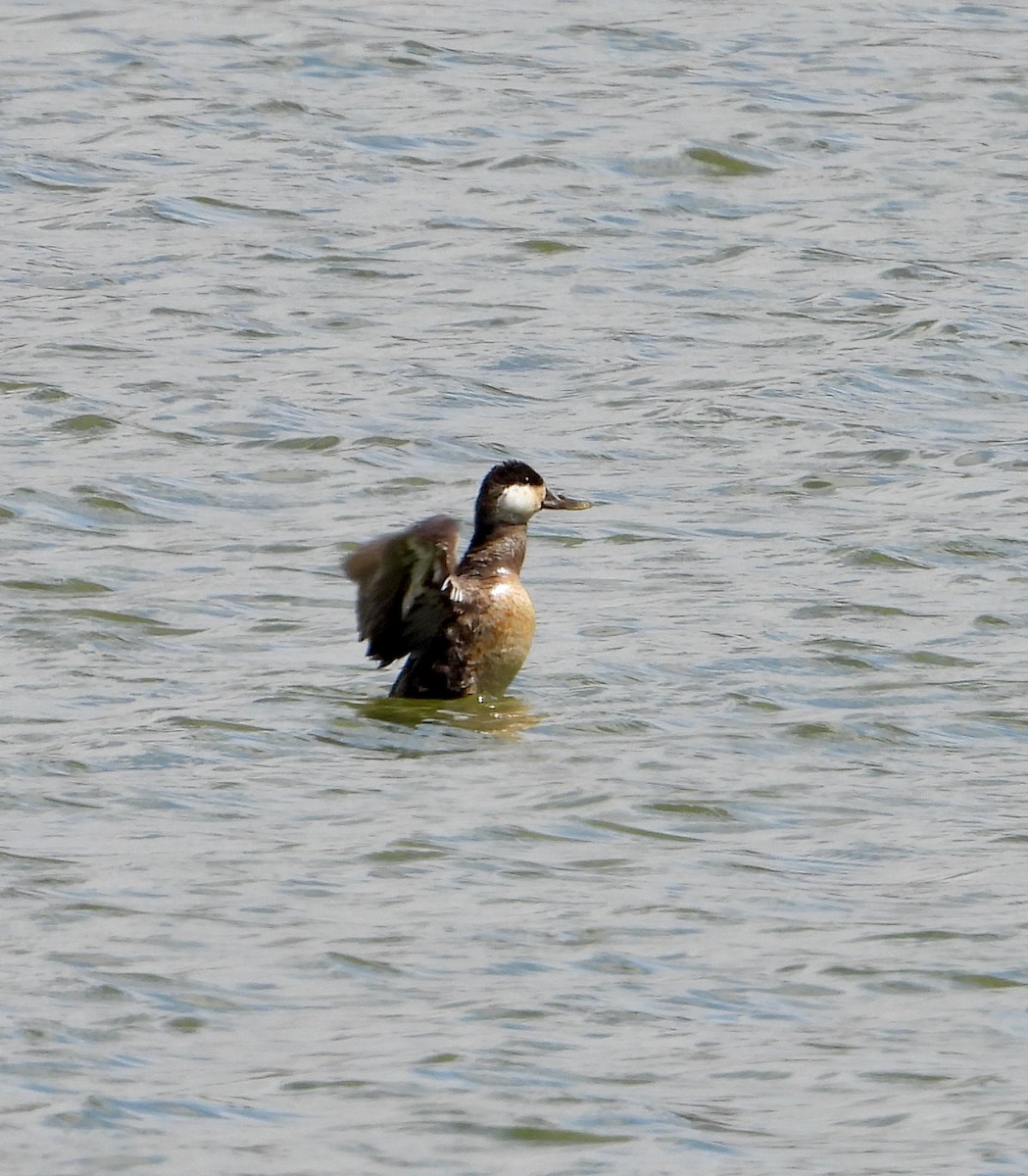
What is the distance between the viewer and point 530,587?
11.6 meters

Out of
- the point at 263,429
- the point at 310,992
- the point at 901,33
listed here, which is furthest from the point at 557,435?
the point at 901,33

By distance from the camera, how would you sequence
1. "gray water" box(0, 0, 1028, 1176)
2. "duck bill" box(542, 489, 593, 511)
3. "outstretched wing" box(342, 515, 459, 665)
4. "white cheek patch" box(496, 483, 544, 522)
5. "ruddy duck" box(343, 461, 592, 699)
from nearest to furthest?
"gray water" box(0, 0, 1028, 1176) < "outstretched wing" box(342, 515, 459, 665) < "ruddy duck" box(343, 461, 592, 699) < "white cheek patch" box(496, 483, 544, 522) < "duck bill" box(542, 489, 593, 511)

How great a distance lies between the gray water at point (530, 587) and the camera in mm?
6406

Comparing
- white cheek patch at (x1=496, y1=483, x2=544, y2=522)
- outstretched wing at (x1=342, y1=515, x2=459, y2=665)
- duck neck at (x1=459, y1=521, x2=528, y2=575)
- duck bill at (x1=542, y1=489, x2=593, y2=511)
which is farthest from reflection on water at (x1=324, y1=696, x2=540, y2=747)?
duck bill at (x1=542, y1=489, x2=593, y2=511)

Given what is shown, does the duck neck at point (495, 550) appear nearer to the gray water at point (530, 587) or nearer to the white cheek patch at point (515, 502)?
the white cheek patch at point (515, 502)

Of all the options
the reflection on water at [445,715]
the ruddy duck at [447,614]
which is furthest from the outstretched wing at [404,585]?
the reflection on water at [445,715]

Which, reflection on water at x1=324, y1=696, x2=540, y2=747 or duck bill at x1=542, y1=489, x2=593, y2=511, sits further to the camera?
duck bill at x1=542, y1=489, x2=593, y2=511

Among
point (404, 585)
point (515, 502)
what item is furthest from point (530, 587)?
point (404, 585)

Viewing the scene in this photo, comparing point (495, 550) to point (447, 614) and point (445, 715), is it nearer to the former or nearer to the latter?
point (447, 614)

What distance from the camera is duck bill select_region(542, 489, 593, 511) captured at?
414 inches

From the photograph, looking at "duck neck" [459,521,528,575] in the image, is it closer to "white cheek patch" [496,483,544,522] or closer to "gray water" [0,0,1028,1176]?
"white cheek patch" [496,483,544,522]

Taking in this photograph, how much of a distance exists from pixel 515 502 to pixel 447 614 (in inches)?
25.0

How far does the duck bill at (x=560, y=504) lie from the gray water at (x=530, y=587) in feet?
1.67

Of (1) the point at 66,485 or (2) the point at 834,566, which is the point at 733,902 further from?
(1) the point at 66,485
